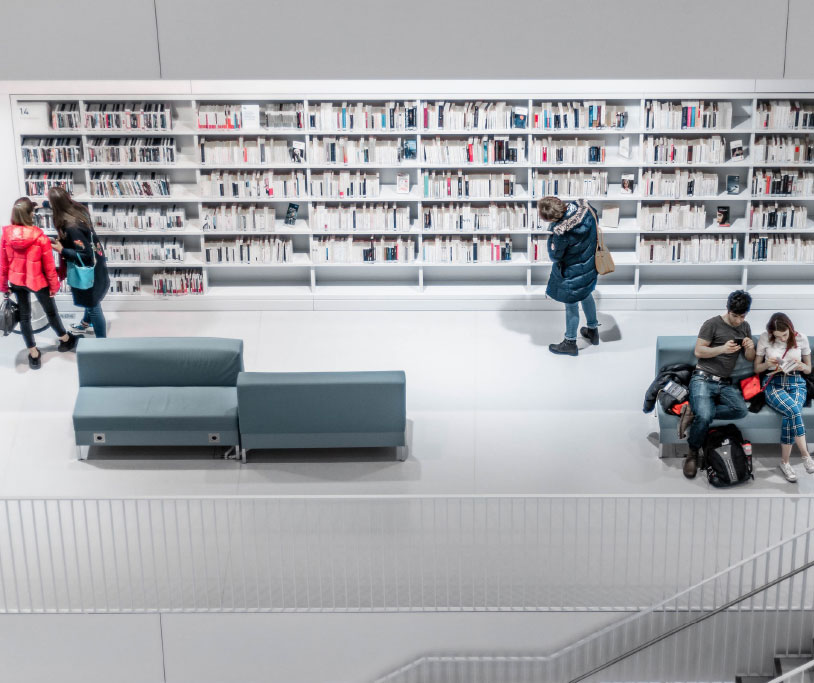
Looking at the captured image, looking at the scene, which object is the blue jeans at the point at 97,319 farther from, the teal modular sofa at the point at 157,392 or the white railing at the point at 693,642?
the white railing at the point at 693,642

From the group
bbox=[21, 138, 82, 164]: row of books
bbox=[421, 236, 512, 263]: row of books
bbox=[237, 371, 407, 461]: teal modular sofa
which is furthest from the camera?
bbox=[421, 236, 512, 263]: row of books

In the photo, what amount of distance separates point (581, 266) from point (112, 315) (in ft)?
12.7

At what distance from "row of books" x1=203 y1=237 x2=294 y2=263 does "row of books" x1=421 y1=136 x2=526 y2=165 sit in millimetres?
1414

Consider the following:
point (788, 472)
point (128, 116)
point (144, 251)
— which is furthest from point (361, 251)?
point (788, 472)

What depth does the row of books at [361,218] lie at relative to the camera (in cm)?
984

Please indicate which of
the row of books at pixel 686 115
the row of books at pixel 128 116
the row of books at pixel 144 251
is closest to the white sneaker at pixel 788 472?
the row of books at pixel 686 115

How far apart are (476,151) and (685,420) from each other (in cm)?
325

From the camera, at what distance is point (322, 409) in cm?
745

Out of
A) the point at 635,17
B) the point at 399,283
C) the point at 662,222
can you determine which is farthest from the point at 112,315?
the point at 635,17

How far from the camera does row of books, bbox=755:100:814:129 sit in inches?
372

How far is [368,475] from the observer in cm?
748

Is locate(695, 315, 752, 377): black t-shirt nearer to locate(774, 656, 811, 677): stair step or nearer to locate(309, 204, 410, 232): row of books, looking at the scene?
locate(774, 656, 811, 677): stair step

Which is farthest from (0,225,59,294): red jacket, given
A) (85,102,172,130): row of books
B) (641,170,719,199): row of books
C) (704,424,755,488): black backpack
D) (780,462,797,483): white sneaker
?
(780,462,797,483): white sneaker

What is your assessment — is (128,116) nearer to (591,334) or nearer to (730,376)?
(591,334)
